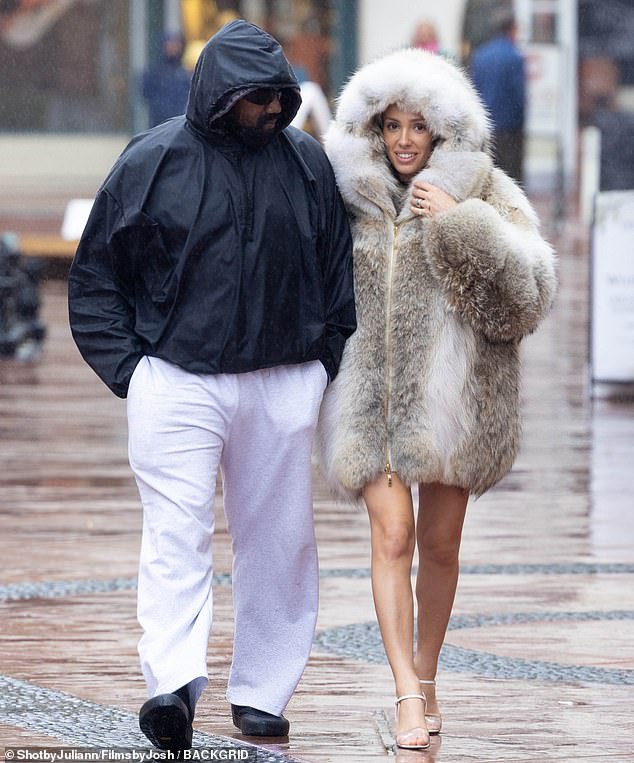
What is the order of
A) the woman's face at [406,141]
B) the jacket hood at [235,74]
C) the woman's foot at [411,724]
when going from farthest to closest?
the woman's face at [406,141], the woman's foot at [411,724], the jacket hood at [235,74]

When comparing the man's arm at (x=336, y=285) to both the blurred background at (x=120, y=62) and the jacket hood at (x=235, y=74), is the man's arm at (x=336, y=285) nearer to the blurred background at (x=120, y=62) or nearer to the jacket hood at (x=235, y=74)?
the jacket hood at (x=235, y=74)

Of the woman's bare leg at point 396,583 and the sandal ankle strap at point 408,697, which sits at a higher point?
the woman's bare leg at point 396,583

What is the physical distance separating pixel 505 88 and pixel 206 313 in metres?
15.6

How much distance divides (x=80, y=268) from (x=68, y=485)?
15.6 ft

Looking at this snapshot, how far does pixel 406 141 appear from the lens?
535 centimetres

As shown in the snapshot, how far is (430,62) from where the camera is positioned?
17.6ft

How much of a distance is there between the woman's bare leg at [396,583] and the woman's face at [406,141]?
0.83 m

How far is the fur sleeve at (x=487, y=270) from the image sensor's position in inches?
205

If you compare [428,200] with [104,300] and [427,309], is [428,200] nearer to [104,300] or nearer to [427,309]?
[427,309]

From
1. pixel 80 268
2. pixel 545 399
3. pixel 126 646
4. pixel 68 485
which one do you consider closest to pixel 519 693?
pixel 126 646

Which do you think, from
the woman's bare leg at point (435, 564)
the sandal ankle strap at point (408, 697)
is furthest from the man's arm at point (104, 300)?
the sandal ankle strap at point (408, 697)

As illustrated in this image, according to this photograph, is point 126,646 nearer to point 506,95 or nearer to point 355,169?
point 355,169

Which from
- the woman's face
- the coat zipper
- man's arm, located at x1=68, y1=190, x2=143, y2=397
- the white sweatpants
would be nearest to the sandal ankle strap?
the white sweatpants

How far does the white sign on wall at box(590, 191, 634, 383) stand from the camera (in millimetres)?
13141
